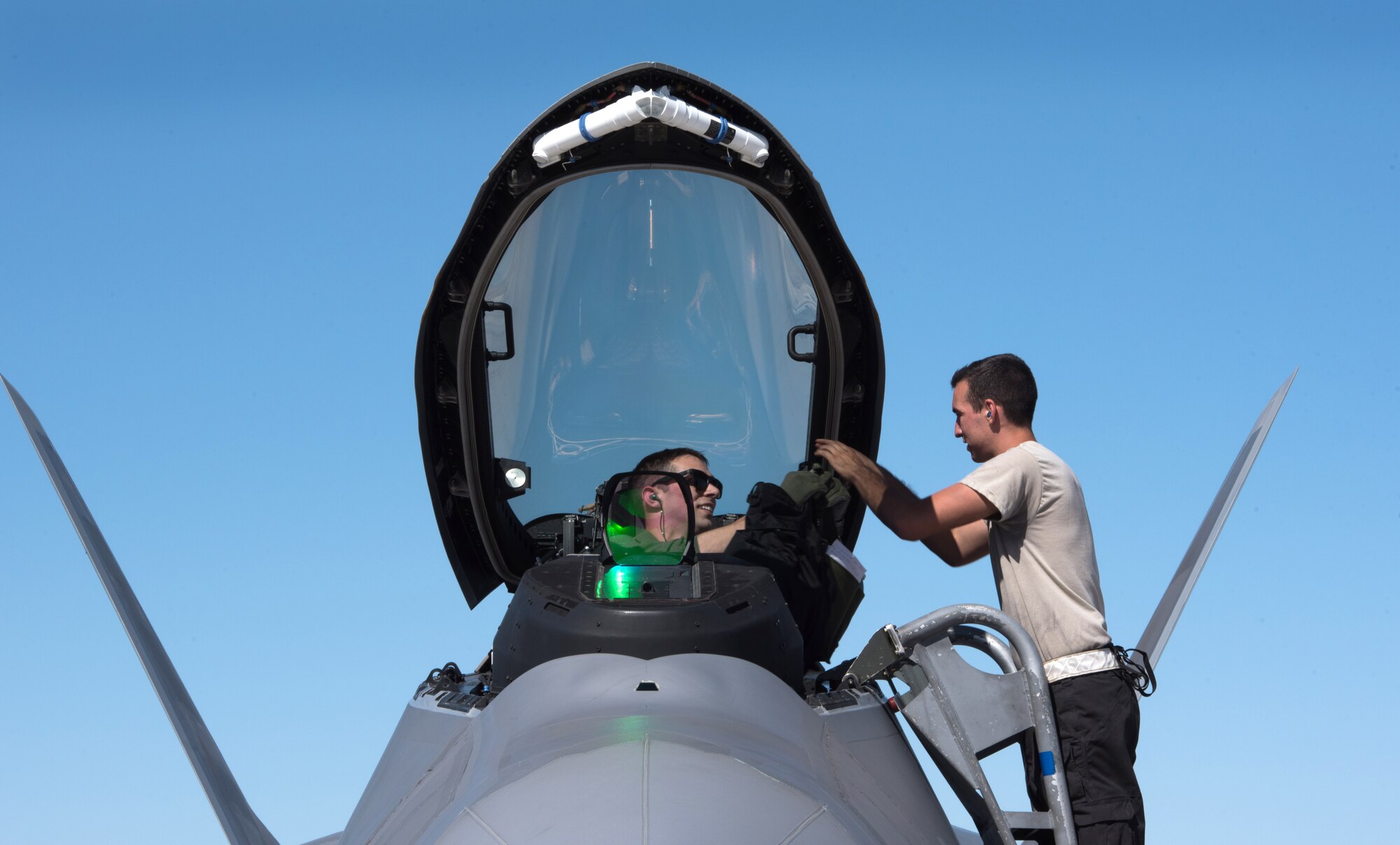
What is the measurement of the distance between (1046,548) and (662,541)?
149cm

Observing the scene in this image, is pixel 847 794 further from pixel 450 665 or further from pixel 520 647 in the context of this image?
pixel 450 665

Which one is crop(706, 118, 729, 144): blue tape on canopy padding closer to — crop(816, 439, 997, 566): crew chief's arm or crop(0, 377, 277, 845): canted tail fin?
crop(816, 439, 997, 566): crew chief's arm

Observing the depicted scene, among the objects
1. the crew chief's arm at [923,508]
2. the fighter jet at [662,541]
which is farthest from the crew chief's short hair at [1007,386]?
the fighter jet at [662,541]

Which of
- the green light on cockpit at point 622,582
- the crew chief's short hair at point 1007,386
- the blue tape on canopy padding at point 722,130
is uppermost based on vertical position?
the blue tape on canopy padding at point 722,130

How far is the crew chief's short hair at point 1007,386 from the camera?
196 inches

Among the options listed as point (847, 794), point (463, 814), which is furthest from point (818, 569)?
point (463, 814)

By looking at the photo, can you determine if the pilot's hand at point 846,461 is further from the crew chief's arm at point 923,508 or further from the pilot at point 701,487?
the pilot at point 701,487

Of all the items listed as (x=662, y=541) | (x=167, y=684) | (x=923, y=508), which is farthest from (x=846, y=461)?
(x=167, y=684)

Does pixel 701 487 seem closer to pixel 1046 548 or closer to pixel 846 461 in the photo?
pixel 846 461

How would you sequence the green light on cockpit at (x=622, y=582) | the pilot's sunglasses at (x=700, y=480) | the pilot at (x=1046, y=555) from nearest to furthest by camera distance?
the green light on cockpit at (x=622, y=582) → the pilot at (x=1046, y=555) → the pilot's sunglasses at (x=700, y=480)

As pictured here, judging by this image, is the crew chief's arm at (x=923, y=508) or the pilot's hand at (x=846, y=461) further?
the pilot's hand at (x=846, y=461)

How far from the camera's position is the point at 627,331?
607 cm

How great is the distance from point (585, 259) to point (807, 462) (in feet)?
4.84

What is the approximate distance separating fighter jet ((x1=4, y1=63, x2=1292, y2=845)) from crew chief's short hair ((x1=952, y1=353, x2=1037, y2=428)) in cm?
86
